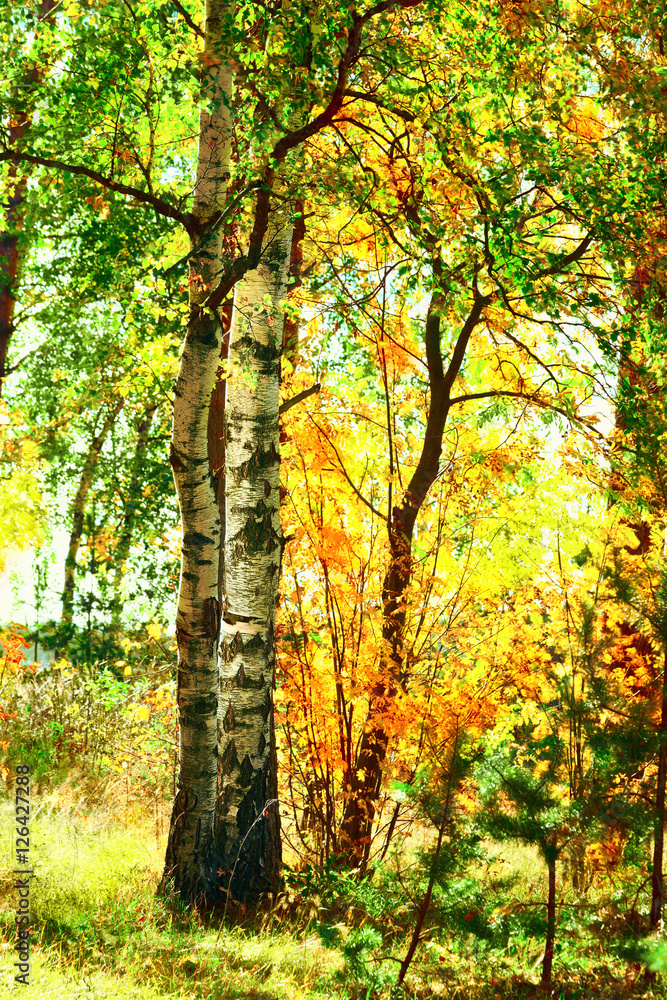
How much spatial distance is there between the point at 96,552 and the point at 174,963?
6.20 m

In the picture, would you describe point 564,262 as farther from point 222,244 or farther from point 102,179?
point 102,179

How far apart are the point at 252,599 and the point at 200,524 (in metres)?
0.72

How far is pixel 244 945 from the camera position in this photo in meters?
3.79

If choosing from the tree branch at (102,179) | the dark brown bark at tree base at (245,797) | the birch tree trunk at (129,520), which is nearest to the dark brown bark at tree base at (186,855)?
the dark brown bark at tree base at (245,797)

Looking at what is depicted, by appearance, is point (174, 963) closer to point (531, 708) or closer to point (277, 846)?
point (277, 846)

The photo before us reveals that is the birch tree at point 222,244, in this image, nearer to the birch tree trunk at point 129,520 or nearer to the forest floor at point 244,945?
the forest floor at point 244,945

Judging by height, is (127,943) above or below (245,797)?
below

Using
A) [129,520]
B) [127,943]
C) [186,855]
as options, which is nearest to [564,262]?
[186,855]

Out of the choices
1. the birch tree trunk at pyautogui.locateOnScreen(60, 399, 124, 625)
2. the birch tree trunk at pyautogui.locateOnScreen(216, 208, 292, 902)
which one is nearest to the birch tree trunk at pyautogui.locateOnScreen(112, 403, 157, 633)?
the birch tree trunk at pyautogui.locateOnScreen(60, 399, 124, 625)

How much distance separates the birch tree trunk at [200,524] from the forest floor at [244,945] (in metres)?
0.35

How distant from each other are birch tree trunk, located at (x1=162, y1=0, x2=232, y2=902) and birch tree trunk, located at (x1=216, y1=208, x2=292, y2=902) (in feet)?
0.80

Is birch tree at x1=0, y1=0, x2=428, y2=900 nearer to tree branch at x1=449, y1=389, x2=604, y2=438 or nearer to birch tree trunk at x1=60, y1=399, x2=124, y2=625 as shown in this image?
tree branch at x1=449, y1=389, x2=604, y2=438

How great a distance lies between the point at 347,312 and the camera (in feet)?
17.0

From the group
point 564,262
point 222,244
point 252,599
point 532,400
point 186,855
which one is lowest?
point 186,855
